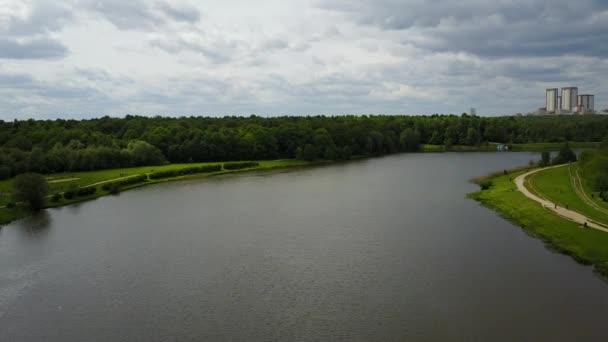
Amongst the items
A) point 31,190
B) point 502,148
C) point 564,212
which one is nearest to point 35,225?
point 31,190

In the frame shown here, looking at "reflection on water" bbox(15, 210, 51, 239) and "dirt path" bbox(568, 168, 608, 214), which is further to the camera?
"dirt path" bbox(568, 168, 608, 214)

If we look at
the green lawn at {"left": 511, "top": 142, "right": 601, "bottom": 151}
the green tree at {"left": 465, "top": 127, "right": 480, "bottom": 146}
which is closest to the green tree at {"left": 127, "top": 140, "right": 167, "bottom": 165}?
the green tree at {"left": 465, "top": 127, "right": 480, "bottom": 146}

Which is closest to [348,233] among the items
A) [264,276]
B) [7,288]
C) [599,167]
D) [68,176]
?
[264,276]

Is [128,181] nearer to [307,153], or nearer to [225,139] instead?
[225,139]

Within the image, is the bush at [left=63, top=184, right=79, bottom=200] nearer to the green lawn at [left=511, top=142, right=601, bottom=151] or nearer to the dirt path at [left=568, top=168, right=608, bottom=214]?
the dirt path at [left=568, top=168, right=608, bottom=214]

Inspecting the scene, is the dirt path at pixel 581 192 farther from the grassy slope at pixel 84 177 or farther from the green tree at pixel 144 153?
the green tree at pixel 144 153

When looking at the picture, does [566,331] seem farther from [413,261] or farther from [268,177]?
[268,177]
